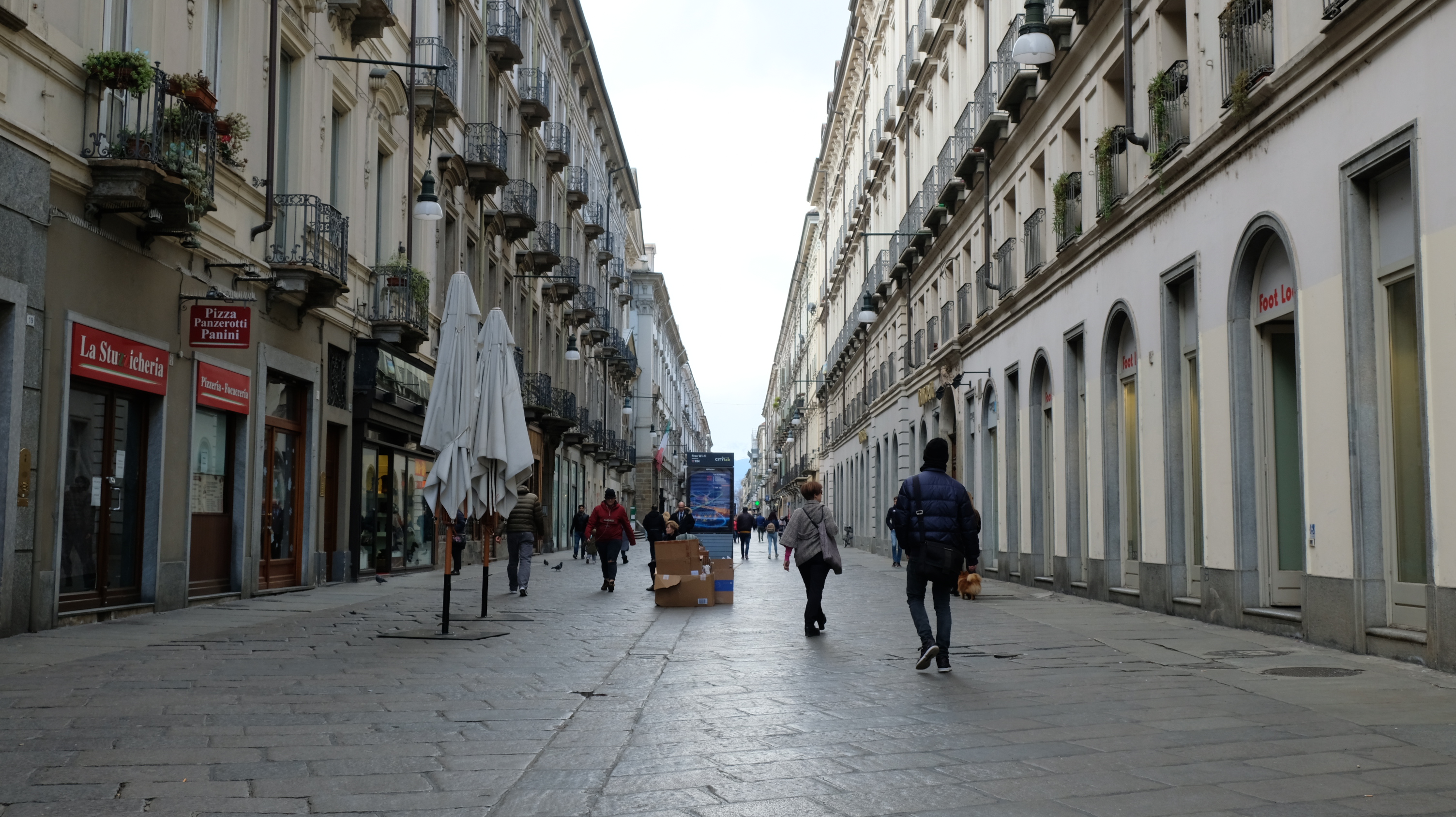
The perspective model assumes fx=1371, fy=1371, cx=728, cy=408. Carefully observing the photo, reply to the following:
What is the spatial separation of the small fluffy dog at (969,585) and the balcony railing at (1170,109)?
5956 millimetres

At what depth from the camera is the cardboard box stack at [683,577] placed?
17.4 m

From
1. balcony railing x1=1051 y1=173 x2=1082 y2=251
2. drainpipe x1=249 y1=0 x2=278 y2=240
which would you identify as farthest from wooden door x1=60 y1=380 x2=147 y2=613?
balcony railing x1=1051 y1=173 x2=1082 y2=251

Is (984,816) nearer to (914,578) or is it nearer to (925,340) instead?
(914,578)

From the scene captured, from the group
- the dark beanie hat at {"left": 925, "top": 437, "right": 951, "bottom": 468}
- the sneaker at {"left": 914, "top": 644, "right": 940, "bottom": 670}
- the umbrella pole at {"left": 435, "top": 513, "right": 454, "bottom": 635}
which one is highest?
the dark beanie hat at {"left": 925, "top": 437, "right": 951, "bottom": 468}

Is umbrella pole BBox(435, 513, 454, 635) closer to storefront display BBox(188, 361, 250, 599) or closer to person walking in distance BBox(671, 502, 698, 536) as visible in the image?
storefront display BBox(188, 361, 250, 599)

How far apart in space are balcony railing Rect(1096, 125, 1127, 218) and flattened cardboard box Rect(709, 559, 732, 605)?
695 cm

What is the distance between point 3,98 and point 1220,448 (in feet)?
39.5

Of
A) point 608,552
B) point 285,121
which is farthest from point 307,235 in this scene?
point 608,552

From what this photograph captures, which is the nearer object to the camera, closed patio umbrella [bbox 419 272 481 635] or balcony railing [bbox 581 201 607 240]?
closed patio umbrella [bbox 419 272 481 635]

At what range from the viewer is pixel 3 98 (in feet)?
38.4

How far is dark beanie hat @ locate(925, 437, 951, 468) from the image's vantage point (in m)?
10.5

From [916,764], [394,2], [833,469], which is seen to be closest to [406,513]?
[394,2]

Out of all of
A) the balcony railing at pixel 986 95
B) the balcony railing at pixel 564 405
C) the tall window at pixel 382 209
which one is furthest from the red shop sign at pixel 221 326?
the balcony railing at pixel 564 405

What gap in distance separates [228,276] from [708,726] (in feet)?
39.4
